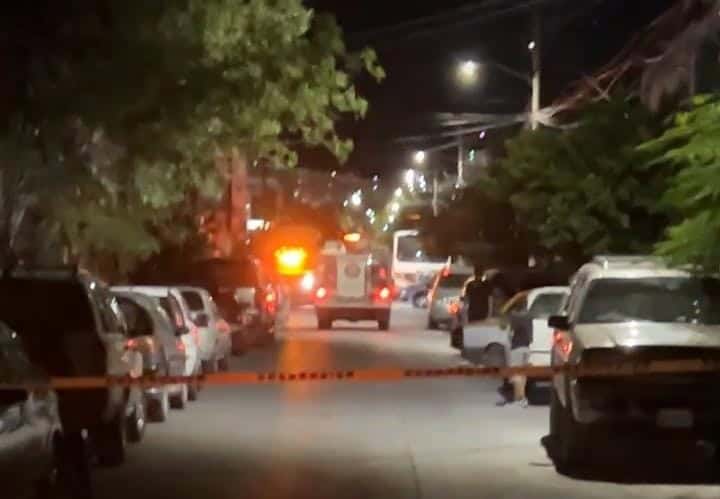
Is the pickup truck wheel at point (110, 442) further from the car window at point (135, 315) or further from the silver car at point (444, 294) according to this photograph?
the silver car at point (444, 294)

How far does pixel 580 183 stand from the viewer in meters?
28.9

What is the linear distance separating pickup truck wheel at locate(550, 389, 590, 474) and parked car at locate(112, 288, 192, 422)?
13.8 feet

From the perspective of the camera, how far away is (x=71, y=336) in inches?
569

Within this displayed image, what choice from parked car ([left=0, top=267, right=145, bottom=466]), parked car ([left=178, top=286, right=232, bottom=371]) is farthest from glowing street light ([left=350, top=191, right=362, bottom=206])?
parked car ([left=0, top=267, right=145, bottom=466])

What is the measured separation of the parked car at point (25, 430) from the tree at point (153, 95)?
7471 mm

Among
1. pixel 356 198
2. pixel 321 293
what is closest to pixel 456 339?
pixel 321 293

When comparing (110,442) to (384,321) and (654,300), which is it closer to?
(654,300)

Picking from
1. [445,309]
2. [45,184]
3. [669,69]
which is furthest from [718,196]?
[445,309]

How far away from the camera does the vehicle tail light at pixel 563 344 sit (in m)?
16.1

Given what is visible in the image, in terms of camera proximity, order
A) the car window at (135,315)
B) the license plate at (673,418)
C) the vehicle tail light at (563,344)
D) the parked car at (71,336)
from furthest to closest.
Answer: the car window at (135,315), the vehicle tail light at (563,344), the license plate at (673,418), the parked car at (71,336)

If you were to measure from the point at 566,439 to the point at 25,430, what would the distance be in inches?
254

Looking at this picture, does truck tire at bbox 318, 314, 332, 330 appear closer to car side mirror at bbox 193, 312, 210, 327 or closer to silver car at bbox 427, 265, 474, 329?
silver car at bbox 427, 265, 474, 329

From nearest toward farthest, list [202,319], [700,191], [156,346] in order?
[700,191]
[156,346]
[202,319]

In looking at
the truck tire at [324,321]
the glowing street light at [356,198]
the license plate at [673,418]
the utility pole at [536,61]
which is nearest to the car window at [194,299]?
the license plate at [673,418]
